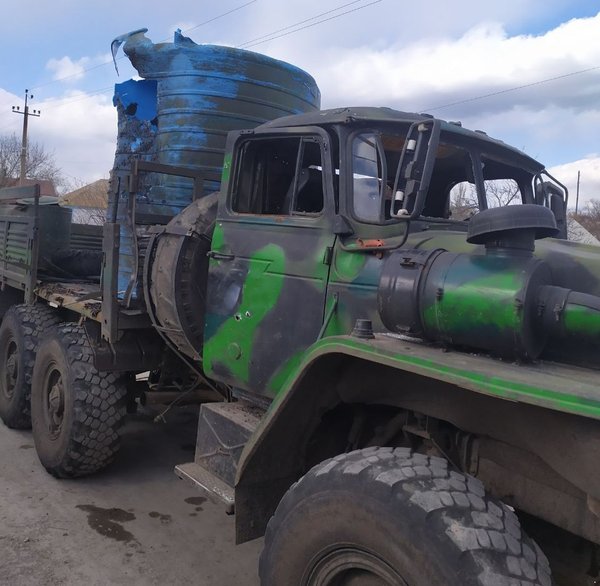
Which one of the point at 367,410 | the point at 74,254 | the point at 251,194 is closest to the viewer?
the point at 367,410

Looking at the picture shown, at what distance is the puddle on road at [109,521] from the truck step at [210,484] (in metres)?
0.84

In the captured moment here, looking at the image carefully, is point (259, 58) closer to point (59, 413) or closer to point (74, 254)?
point (74, 254)

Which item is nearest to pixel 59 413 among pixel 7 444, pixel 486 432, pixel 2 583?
pixel 7 444

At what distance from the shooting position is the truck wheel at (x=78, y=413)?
14.6 feet

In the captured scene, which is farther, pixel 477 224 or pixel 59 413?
pixel 59 413

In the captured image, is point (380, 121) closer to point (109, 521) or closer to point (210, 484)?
point (210, 484)

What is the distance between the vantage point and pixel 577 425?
180cm

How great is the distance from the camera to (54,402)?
15.6 ft

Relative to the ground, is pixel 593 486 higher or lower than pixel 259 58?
lower

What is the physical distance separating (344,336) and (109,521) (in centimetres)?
255

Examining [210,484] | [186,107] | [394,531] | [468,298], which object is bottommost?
[210,484]

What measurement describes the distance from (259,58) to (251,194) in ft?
6.29

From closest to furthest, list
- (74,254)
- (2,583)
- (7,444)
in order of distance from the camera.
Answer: (2,583)
(7,444)
(74,254)

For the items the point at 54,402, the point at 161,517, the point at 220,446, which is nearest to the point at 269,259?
the point at 220,446
